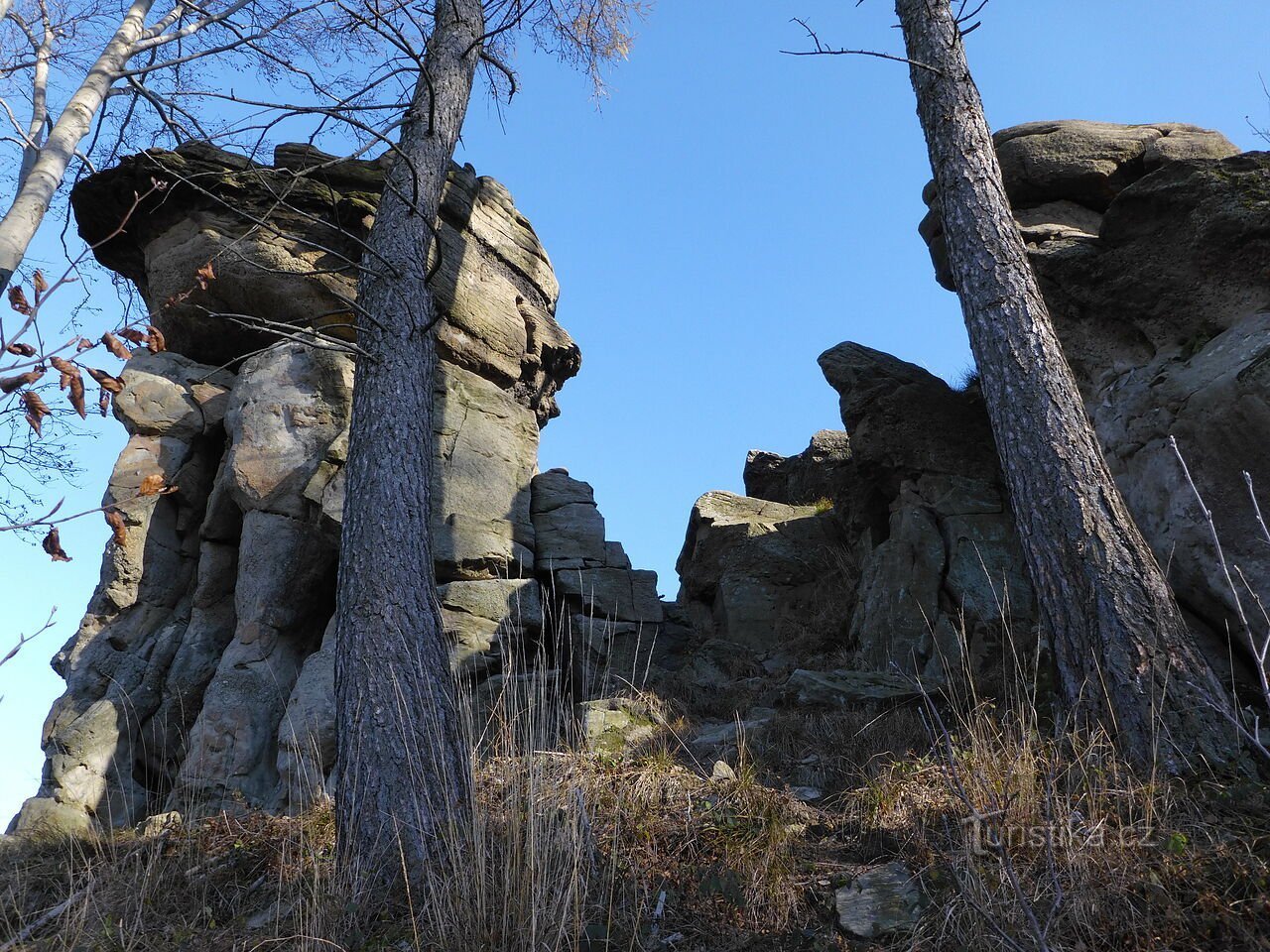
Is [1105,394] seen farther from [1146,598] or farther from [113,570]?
[113,570]

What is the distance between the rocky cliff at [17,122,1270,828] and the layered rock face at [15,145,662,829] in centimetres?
3

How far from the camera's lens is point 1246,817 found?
11.8 ft

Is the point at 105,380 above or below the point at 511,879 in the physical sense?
above

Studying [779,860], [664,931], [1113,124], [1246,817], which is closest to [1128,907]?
[1246,817]

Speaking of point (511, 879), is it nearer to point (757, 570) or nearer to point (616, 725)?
point (616, 725)

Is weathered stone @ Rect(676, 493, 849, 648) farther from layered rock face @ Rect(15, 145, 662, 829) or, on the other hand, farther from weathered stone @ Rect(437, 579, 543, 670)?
weathered stone @ Rect(437, 579, 543, 670)

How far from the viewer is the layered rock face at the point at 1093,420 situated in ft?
19.8

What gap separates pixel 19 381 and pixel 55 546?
19.1 inches

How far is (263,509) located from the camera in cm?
845

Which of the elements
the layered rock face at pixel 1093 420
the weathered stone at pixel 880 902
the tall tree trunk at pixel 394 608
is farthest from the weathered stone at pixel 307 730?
the layered rock face at pixel 1093 420

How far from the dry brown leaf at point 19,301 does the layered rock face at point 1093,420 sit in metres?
5.20

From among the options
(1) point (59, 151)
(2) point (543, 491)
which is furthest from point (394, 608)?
(2) point (543, 491)

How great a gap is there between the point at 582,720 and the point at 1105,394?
16.3 feet

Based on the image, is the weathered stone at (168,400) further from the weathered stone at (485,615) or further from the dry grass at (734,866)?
the dry grass at (734,866)
